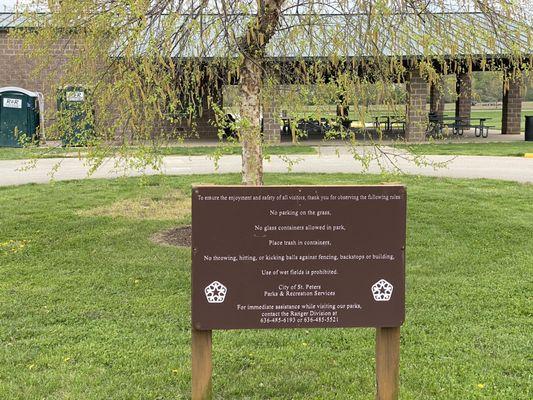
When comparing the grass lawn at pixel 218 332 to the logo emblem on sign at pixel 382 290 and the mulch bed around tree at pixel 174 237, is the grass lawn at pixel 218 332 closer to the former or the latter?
the mulch bed around tree at pixel 174 237

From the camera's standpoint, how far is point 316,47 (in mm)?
5441

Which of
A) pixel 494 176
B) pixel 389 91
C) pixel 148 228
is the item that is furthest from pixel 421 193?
pixel 389 91

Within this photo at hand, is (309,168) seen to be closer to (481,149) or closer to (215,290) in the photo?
(481,149)

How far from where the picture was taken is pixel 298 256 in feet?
10.2

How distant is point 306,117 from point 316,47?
799 millimetres

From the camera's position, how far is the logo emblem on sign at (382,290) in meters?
3.14

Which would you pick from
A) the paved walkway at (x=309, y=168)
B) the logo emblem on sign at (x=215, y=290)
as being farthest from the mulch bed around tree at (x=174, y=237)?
the paved walkway at (x=309, y=168)

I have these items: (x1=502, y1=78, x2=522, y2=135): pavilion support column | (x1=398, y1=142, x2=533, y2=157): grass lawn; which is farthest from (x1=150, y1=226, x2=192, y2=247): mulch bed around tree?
(x1=502, y1=78, x2=522, y2=135): pavilion support column

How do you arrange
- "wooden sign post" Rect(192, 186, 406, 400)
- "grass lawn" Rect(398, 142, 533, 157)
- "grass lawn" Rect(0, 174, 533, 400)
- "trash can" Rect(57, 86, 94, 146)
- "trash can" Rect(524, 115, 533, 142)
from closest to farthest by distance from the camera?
"wooden sign post" Rect(192, 186, 406, 400)
"grass lawn" Rect(0, 174, 533, 400)
"trash can" Rect(57, 86, 94, 146)
"grass lawn" Rect(398, 142, 533, 157)
"trash can" Rect(524, 115, 533, 142)

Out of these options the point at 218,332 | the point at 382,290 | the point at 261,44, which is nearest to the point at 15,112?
the point at 261,44

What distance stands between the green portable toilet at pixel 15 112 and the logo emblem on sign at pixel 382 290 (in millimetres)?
19273

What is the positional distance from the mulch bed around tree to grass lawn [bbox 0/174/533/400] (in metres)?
0.17

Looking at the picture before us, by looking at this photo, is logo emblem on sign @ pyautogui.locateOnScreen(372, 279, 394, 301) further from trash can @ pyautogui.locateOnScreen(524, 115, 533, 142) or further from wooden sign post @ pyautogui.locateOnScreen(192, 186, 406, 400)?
trash can @ pyautogui.locateOnScreen(524, 115, 533, 142)

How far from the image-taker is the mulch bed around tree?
7523 mm
